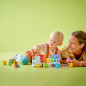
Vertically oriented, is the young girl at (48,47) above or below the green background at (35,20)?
below

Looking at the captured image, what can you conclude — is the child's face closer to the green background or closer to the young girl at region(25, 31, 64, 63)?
the young girl at region(25, 31, 64, 63)

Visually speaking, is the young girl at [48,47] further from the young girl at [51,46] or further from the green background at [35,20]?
the green background at [35,20]

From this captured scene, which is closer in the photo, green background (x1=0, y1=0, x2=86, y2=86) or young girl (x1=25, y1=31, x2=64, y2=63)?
young girl (x1=25, y1=31, x2=64, y2=63)

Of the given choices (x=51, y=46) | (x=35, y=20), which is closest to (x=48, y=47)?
(x=51, y=46)

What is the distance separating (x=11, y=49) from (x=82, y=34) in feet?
10.9

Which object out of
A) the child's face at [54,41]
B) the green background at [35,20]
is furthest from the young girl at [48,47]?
the green background at [35,20]

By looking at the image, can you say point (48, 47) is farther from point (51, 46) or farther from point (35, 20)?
point (35, 20)

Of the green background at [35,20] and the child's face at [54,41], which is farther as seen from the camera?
the green background at [35,20]

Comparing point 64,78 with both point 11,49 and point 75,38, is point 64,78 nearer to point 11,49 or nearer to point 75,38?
point 75,38

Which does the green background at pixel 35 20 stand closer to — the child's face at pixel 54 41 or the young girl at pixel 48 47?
the young girl at pixel 48 47

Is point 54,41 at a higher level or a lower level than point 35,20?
lower

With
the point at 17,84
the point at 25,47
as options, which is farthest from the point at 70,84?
the point at 25,47

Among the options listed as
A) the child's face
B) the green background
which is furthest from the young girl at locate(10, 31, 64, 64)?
the green background

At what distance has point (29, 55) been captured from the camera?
8.27 ft
